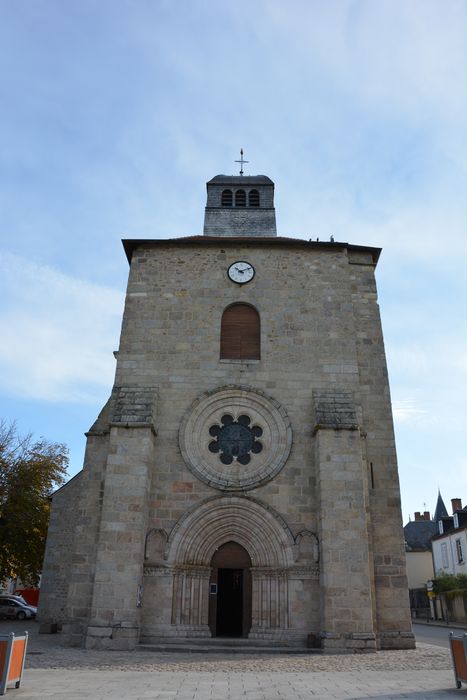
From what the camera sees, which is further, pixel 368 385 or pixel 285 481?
pixel 368 385

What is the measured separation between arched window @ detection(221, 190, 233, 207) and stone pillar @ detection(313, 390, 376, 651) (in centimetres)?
1000

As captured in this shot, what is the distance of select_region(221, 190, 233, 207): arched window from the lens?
69.9 ft

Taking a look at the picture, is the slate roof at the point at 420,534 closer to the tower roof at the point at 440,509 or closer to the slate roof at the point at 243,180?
the tower roof at the point at 440,509

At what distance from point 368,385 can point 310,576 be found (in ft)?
17.2

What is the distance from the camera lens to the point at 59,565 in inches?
756

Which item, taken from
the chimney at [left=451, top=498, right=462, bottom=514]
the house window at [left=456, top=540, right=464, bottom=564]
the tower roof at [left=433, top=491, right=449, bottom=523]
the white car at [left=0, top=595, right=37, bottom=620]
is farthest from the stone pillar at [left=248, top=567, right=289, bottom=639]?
the tower roof at [left=433, top=491, right=449, bottom=523]

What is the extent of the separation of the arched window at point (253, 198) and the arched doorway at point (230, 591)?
1264 centimetres

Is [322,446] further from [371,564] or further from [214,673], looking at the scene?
[214,673]

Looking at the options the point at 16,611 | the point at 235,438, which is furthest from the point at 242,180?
the point at 16,611

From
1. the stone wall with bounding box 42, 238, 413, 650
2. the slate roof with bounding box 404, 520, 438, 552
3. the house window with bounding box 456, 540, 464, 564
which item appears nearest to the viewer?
the stone wall with bounding box 42, 238, 413, 650

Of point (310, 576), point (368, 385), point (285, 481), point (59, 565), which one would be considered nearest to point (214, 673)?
point (310, 576)

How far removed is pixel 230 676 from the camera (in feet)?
28.5

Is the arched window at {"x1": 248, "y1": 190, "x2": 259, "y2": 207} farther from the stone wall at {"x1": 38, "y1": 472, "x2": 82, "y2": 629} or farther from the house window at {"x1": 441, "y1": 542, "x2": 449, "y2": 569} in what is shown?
the house window at {"x1": 441, "y1": 542, "x2": 449, "y2": 569}

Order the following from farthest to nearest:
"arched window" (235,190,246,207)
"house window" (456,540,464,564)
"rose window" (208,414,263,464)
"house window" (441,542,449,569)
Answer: "house window" (441,542,449,569)
"house window" (456,540,464,564)
"arched window" (235,190,246,207)
"rose window" (208,414,263,464)
